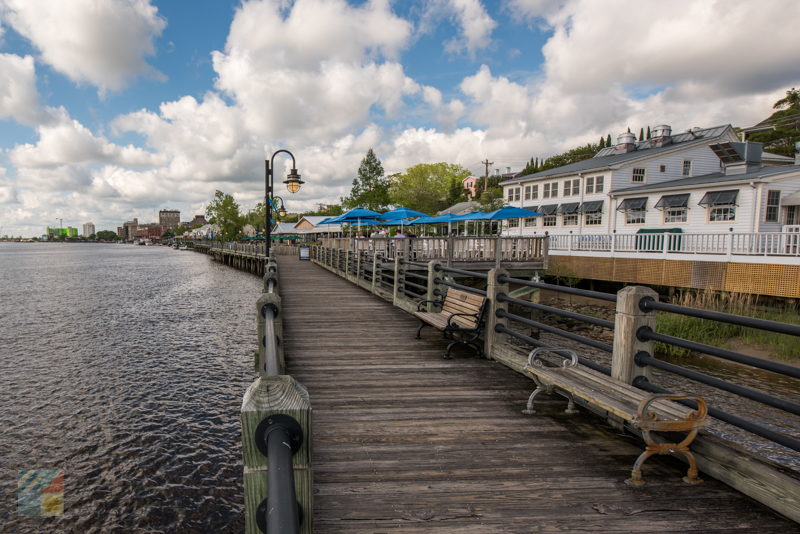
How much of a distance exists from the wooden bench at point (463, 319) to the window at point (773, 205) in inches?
916

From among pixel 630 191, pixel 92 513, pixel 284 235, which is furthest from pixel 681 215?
pixel 284 235

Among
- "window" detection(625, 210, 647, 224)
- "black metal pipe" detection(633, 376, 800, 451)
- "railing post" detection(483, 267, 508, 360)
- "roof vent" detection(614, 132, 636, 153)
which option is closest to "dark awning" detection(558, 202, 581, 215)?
"window" detection(625, 210, 647, 224)

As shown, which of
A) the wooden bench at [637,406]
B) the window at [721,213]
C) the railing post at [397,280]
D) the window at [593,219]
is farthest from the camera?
the window at [593,219]

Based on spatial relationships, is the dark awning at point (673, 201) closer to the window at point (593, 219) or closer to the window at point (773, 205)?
the window at point (773, 205)

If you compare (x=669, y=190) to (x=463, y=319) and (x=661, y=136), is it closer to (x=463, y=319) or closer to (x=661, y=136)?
(x=661, y=136)

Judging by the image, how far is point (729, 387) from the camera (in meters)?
3.49

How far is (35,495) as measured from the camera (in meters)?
6.44

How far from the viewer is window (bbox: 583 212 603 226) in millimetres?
32094

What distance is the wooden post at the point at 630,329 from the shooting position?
4199mm

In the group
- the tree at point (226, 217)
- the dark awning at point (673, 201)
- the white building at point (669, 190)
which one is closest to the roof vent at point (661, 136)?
the white building at point (669, 190)

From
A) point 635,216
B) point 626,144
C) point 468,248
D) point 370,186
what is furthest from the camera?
point 370,186

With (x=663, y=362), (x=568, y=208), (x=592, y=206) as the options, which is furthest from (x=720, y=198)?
(x=663, y=362)

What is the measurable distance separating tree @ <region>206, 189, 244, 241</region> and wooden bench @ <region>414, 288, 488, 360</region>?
9698 centimetres

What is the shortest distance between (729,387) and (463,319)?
13.3ft
